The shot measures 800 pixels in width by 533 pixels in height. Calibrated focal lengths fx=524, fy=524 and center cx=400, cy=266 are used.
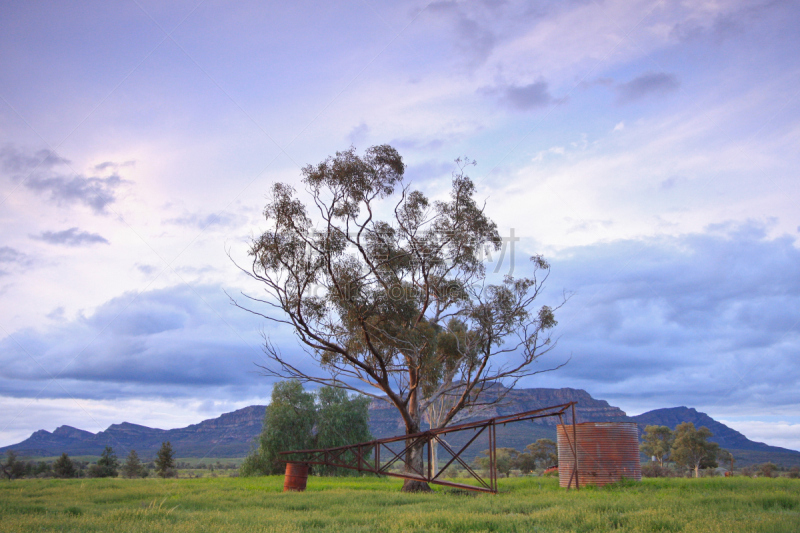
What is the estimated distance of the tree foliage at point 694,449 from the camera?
49625 millimetres

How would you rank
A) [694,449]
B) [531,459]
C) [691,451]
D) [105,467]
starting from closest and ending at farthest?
[105,467]
[691,451]
[694,449]
[531,459]

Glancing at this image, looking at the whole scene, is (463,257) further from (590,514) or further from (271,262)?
(590,514)

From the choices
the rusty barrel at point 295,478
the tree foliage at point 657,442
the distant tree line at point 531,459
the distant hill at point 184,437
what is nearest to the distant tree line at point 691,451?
the tree foliage at point 657,442

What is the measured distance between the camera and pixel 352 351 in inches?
869

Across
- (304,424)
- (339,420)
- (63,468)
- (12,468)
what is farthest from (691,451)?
(12,468)

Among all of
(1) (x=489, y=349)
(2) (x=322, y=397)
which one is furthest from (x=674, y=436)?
(1) (x=489, y=349)

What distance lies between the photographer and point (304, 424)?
37.0 m

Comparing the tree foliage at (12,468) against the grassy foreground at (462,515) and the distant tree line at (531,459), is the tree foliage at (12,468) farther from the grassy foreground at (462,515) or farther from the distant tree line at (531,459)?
the distant tree line at (531,459)

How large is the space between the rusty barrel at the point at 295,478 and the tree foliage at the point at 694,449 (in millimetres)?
44623

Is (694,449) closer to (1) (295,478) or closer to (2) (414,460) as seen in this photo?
(2) (414,460)

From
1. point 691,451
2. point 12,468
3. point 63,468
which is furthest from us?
point 691,451

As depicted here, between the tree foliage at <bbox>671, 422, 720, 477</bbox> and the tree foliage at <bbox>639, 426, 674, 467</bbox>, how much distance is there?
2.18 m

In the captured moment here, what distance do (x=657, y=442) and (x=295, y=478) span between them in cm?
4806

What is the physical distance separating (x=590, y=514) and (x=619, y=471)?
7.05 meters
